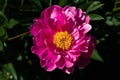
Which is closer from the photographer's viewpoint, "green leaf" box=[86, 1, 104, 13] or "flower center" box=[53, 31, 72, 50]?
"flower center" box=[53, 31, 72, 50]

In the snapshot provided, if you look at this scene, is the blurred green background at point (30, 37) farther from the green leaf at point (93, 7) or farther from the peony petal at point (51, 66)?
the peony petal at point (51, 66)

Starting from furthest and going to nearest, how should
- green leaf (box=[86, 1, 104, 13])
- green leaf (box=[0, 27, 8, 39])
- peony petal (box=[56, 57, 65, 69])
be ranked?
green leaf (box=[86, 1, 104, 13]), green leaf (box=[0, 27, 8, 39]), peony petal (box=[56, 57, 65, 69])

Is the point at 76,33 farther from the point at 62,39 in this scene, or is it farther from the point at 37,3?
the point at 37,3

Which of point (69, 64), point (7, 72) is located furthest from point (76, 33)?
point (7, 72)

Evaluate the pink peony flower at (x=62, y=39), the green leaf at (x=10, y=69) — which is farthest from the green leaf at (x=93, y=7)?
the green leaf at (x=10, y=69)

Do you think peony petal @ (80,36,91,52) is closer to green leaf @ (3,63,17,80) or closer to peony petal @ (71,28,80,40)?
peony petal @ (71,28,80,40)

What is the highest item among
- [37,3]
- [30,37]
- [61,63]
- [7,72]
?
[37,3]

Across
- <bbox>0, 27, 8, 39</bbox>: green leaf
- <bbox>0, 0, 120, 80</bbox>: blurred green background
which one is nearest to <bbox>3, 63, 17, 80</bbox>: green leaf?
<bbox>0, 0, 120, 80</bbox>: blurred green background

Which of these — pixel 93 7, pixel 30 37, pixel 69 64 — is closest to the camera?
pixel 69 64
